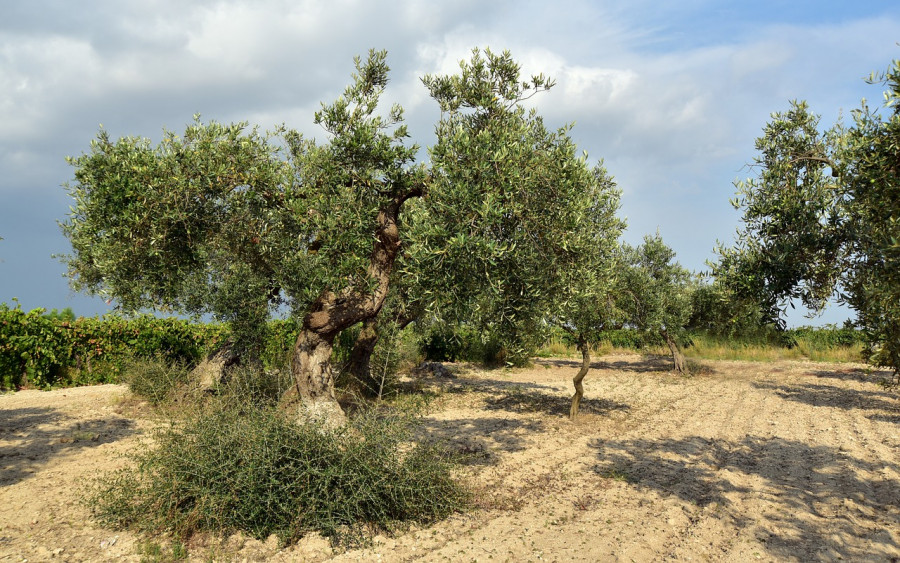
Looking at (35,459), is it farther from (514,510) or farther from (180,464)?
(514,510)

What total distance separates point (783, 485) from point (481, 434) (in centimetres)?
636

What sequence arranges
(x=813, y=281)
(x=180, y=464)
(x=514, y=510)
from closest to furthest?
1. (x=180, y=464)
2. (x=514, y=510)
3. (x=813, y=281)

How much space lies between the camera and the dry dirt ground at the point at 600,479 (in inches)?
300

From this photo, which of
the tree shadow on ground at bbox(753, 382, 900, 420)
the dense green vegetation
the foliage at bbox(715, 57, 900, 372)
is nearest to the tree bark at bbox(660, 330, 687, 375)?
the tree shadow on ground at bbox(753, 382, 900, 420)

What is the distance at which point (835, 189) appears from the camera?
13.7 meters

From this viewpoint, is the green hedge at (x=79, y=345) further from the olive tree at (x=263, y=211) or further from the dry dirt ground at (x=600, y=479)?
the olive tree at (x=263, y=211)

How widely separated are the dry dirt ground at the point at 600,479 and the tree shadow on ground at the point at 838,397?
190 millimetres

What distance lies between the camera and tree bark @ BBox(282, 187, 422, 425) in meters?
12.7

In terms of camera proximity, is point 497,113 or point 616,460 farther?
point 616,460

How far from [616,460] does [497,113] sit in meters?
7.50

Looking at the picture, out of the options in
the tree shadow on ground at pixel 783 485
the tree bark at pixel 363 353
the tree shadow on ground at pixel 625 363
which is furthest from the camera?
the tree shadow on ground at pixel 625 363

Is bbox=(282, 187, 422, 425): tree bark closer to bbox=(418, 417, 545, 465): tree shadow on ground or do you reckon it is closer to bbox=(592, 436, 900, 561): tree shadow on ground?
bbox=(418, 417, 545, 465): tree shadow on ground

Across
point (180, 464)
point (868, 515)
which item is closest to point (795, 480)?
point (868, 515)

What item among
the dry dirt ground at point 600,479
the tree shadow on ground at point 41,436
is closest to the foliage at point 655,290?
the dry dirt ground at point 600,479
